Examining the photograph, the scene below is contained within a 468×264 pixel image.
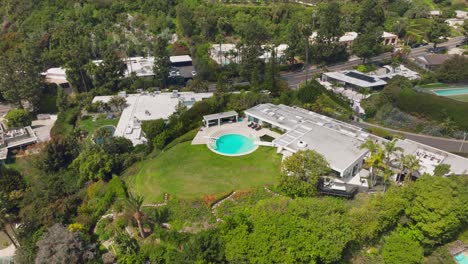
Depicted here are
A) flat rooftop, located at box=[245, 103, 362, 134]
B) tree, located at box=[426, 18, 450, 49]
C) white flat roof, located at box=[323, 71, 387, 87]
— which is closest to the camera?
flat rooftop, located at box=[245, 103, 362, 134]

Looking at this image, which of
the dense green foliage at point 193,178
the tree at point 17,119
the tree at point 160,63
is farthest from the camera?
the tree at point 160,63

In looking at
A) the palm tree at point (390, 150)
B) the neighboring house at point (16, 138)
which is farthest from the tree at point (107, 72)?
the palm tree at point (390, 150)

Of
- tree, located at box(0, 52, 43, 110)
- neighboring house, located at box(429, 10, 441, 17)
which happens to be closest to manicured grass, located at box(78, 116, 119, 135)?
tree, located at box(0, 52, 43, 110)

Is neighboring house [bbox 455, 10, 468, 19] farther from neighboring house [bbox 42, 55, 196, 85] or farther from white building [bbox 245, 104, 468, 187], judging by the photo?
neighboring house [bbox 42, 55, 196, 85]

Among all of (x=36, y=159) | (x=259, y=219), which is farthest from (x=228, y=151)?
(x=36, y=159)

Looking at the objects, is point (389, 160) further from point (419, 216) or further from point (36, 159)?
point (36, 159)

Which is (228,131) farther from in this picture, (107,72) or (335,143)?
(107,72)

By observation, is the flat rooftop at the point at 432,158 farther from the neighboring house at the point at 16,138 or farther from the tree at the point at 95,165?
the neighboring house at the point at 16,138
